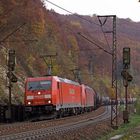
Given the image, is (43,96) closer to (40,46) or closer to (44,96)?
(44,96)

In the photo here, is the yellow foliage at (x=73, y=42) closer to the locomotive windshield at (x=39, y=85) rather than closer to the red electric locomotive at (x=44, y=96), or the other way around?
the red electric locomotive at (x=44, y=96)

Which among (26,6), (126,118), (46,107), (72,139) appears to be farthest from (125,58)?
(26,6)

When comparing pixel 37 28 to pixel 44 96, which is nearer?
pixel 44 96

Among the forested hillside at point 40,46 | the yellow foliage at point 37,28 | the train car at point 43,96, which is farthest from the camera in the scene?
the yellow foliage at point 37,28

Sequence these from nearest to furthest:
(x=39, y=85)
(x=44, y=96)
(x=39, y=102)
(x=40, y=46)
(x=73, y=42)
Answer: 1. (x=39, y=102)
2. (x=44, y=96)
3. (x=39, y=85)
4. (x=40, y=46)
5. (x=73, y=42)

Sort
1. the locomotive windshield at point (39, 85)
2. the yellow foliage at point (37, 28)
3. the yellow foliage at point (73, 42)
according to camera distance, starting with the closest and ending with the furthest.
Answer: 1. the locomotive windshield at point (39, 85)
2. the yellow foliage at point (37, 28)
3. the yellow foliage at point (73, 42)

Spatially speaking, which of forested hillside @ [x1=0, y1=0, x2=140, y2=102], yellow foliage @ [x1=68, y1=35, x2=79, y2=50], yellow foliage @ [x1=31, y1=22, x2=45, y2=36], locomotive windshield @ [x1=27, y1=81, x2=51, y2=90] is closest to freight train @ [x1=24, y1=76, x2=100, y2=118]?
locomotive windshield @ [x1=27, y1=81, x2=51, y2=90]

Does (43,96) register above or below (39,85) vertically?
below

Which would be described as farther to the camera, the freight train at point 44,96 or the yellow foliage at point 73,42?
the yellow foliage at point 73,42

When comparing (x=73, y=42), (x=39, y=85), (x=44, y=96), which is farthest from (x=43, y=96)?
(x=73, y=42)

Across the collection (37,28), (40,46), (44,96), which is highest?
(37,28)

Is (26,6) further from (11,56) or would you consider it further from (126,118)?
(126,118)

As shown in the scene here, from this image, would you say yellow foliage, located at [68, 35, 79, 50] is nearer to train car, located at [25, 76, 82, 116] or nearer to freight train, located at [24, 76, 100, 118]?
freight train, located at [24, 76, 100, 118]

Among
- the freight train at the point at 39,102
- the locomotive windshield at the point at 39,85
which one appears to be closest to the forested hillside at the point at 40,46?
the locomotive windshield at the point at 39,85
